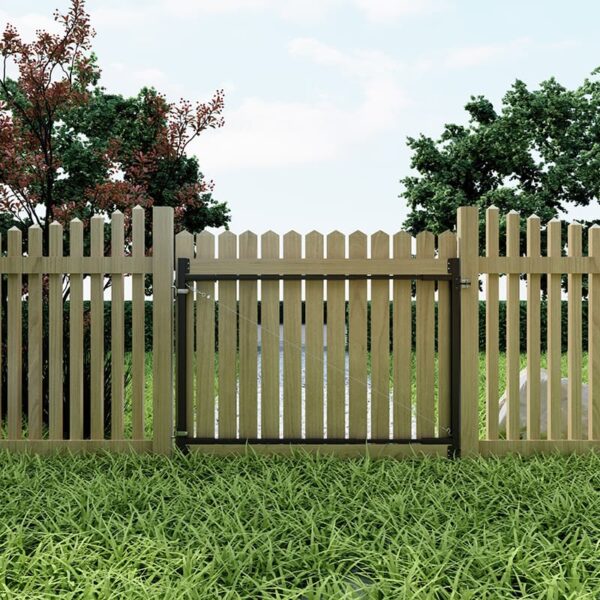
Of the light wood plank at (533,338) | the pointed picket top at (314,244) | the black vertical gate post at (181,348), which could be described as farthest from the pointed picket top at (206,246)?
the light wood plank at (533,338)

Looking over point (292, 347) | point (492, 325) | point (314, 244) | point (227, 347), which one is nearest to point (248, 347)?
point (227, 347)

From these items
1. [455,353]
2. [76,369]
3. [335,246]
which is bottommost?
[76,369]

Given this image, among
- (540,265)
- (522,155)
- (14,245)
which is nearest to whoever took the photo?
(540,265)

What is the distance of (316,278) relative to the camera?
448 cm

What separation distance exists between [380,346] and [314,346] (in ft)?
1.41

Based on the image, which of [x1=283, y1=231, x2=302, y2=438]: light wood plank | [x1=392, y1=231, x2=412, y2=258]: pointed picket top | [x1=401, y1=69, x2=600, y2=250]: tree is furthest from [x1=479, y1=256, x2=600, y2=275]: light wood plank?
[x1=401, y1=69, x2=600, y2=250]: tree

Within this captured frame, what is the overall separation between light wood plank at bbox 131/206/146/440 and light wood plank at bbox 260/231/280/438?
0.78m

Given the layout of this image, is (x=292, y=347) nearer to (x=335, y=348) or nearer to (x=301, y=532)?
(x=335, y=348)

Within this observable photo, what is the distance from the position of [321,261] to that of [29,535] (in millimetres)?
2320

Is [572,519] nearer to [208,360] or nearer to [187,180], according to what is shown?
[208,360]

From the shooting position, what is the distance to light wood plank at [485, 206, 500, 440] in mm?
4545

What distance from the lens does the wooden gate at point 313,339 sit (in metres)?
4.49

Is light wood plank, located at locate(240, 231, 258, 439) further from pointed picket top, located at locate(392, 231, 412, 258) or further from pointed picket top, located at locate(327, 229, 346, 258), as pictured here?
pointed picket top, located at locate(392, 231, 412, 258)

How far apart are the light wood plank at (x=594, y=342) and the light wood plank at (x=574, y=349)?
0.08 meters
